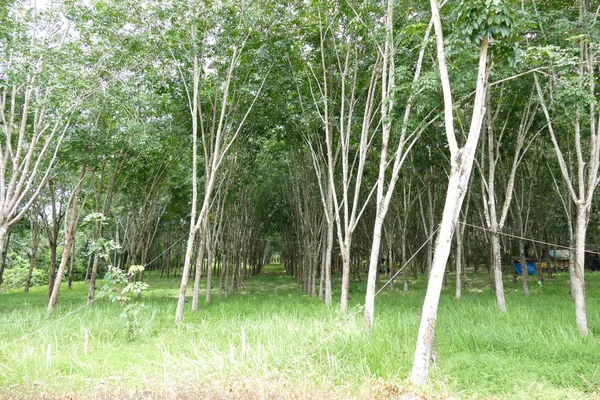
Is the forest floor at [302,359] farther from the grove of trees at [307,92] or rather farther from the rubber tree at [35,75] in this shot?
the rubber tree at [35,75]

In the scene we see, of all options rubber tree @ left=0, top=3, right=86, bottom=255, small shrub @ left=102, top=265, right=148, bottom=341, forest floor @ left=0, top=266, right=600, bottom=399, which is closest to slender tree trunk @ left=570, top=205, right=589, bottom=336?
forest floor @ left=0, top=266, right=600, bottom=399

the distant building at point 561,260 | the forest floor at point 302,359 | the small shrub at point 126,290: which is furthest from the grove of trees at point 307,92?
the distant building at point 561,260

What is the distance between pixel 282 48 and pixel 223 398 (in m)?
9.83

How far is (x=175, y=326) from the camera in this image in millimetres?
9961

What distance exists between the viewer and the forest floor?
518 cm

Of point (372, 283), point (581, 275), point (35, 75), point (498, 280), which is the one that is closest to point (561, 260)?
point (498, 280)

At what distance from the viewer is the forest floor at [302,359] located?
17.0ft

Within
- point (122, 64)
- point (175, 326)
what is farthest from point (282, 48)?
point (175, 326)

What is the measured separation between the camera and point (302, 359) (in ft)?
20.4

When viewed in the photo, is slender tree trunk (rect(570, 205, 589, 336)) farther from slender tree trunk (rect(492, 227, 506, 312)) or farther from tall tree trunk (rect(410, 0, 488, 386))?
tall tree trunk (rect(410, 0, 488, 386))

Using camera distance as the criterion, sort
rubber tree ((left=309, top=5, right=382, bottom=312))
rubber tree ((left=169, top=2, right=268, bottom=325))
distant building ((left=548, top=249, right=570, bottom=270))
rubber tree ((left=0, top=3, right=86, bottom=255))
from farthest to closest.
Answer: distant building ((left=548, top=249, right=570, bottom=270))
rubber tree ((left=169, top=2, right=268, bottom=325))
rubber tree ((left=309, top=5, right=382, bottom=312))
rubber tree ((left=0, top=3, right=86, bottom=255))

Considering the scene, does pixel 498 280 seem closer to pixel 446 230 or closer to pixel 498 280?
pixel 498 280

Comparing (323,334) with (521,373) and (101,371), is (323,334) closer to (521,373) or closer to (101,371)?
(521,373)

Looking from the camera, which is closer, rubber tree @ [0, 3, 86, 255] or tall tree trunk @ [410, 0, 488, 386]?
tall tree trunk @ [410, 0, 488, 386]
